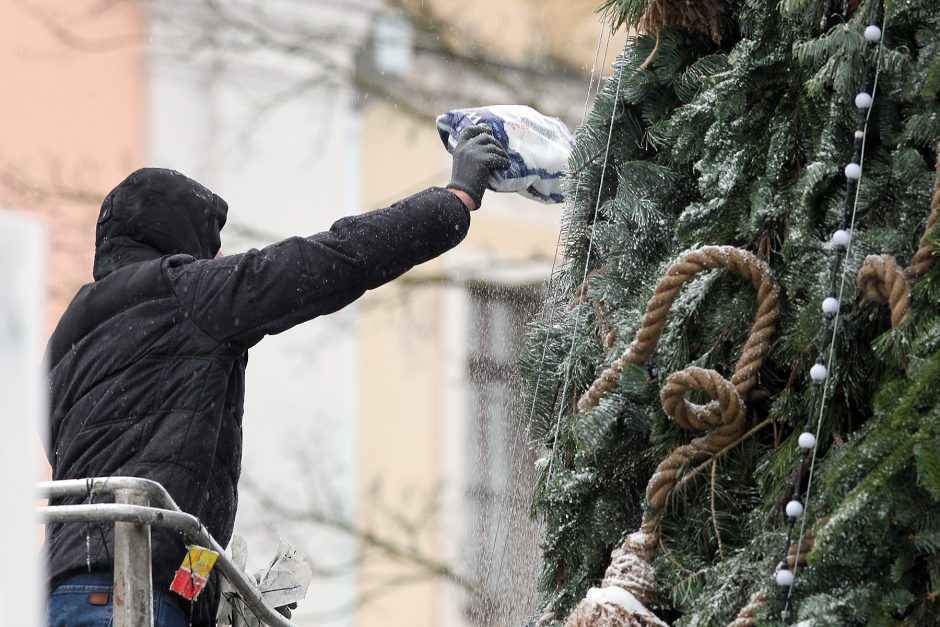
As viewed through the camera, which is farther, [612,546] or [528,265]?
[528,265]

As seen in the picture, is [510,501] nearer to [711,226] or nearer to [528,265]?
[711,226]

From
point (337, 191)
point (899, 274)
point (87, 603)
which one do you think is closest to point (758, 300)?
point (899, 274)

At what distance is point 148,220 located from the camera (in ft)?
10.5

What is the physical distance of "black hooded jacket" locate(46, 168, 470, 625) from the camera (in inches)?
113

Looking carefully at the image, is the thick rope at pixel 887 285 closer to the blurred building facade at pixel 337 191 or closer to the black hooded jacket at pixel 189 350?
the black hooded jacket at pixel 189 350

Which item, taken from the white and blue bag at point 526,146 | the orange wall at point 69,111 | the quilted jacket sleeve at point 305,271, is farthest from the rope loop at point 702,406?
the orange wall at point 69,111

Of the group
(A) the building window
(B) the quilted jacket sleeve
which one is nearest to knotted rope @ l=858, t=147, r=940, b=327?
(B) the quilted jacket sleeve

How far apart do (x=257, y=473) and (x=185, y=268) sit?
8.40 metres

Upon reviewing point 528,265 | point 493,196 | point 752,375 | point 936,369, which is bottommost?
point 936,369

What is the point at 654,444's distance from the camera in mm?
2488

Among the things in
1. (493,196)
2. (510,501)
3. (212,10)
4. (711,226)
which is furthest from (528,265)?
(711,226)

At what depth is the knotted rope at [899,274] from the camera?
2.06m

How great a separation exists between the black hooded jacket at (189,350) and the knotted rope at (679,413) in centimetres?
74

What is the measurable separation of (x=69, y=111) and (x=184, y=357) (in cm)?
890
